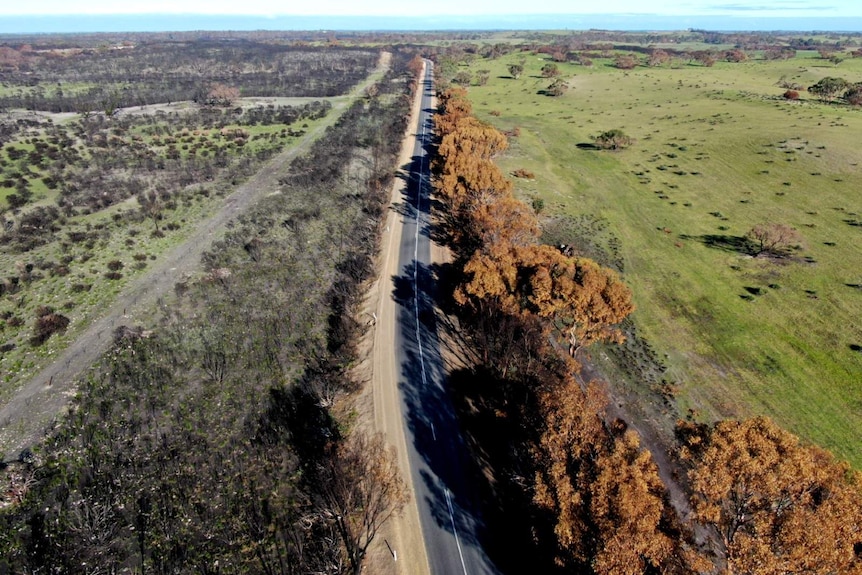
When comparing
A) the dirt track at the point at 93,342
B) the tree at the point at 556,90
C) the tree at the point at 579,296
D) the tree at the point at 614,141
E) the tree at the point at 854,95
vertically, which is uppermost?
the tree at the point at 556,90

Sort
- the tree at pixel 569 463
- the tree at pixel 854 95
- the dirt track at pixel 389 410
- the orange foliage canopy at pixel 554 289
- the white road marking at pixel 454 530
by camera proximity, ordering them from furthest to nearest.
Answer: the tree at pixel 854 95 → the orange foliage canopy at pixel 554 289 → the dirt track at pixel 389 410 → the white road marking at pixel 454 530 → the tree at pixel 569 463

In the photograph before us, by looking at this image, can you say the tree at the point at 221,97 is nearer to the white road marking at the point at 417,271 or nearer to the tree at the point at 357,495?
the white road marking at the point at 417,271

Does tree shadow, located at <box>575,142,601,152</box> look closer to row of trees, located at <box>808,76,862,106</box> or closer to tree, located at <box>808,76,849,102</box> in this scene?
tree, located at <box>808,76,849,102</box>

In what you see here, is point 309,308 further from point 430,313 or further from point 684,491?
point 684,491

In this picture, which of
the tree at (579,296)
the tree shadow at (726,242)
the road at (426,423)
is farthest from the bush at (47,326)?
the tree shadow at (726,242)

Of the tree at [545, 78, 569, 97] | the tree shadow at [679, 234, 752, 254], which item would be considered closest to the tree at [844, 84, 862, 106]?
the tree at [545, 78, 569, 97]

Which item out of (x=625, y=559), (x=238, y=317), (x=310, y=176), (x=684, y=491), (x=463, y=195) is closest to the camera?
(x=625, y=559)

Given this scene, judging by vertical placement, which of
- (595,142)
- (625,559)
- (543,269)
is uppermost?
(595,142)

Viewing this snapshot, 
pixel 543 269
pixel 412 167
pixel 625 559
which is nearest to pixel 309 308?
pixel 543 269
